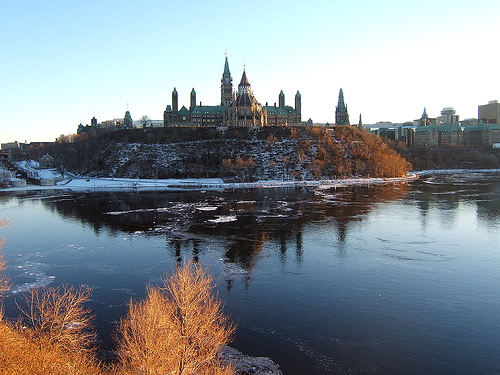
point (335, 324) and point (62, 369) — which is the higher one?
point (62, 369)

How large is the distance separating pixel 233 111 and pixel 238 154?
2061 centimetres

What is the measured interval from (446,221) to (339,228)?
13.4 meters

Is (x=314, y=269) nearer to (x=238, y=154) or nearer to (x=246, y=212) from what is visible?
(x=246, y=212)

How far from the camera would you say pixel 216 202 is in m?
61.4

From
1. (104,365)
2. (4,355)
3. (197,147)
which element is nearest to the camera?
(4,355)

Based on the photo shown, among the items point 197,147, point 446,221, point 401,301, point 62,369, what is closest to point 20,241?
point 62,369

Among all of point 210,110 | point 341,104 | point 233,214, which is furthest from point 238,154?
point 341,104

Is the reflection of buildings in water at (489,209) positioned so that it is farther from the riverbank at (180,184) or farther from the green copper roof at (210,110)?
the green copper roof at (210,110)

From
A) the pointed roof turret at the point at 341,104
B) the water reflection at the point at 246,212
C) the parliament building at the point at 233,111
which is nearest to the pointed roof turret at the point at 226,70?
the parliament building at the point at 233,111

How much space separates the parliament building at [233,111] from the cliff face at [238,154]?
6.44 metres

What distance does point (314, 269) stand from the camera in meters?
28.4

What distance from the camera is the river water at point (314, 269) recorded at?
1795cm

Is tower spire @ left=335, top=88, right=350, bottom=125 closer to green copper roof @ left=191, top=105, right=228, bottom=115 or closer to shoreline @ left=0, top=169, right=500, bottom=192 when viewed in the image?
green copper roof @ left=191, top=105, right=228, bottom=115

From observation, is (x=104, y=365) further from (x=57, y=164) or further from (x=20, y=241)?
(x=57, y=164)
